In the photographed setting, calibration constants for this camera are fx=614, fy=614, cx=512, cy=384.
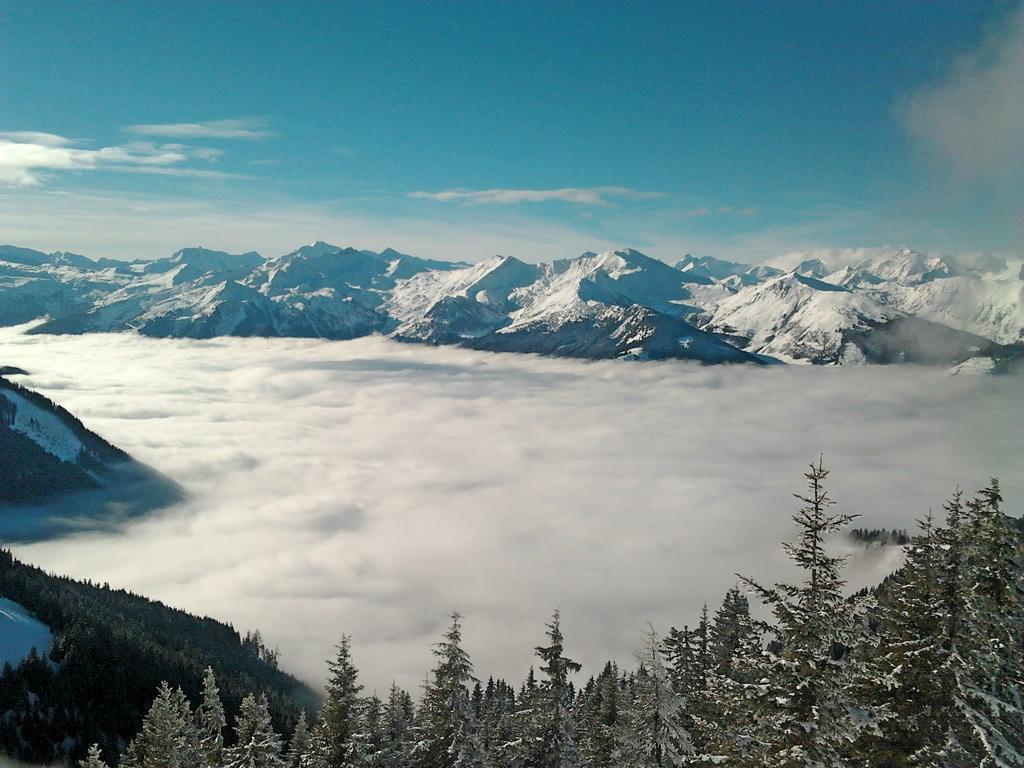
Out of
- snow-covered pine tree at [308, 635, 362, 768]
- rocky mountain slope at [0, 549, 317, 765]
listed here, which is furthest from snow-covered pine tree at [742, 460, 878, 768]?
rocky mountain slope at [0, 549, 317, 765]

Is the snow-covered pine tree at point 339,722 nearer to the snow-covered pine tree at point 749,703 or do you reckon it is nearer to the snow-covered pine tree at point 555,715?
the snow-covered pine tree at point 555,715

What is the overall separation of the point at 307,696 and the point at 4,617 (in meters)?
78.9

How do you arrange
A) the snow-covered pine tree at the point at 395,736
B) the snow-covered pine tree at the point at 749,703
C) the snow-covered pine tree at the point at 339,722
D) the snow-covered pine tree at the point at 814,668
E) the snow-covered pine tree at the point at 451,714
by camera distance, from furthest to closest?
the snow-covered pine tree at the point at 395,736 < the snow-covered pine tree at the point at 339,722 < the snow-covered pine tree at the point at 451,714 < the snow-covered pine tree at the point at 749,703 < the snow-covered pine tree at the point at 814,668

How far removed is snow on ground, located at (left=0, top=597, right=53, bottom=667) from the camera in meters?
105

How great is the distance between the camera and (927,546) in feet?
63.8

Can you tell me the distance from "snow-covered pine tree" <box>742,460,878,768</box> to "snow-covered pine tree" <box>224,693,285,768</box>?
26.7 meters

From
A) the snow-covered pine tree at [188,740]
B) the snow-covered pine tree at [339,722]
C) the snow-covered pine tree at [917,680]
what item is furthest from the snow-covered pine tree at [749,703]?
the snow-covered pine tree at [188,740]

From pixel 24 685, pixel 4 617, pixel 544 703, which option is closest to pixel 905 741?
pixel 544 703

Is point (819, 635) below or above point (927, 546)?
below

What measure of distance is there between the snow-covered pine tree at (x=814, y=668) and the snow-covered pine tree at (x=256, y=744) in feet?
87.6

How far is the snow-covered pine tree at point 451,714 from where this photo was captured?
2869 centimetres

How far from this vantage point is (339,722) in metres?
30.7

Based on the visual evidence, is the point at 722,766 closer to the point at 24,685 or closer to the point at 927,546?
the point at 927,546

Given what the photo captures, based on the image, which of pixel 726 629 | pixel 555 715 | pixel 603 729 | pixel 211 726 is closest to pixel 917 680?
pixel 555 715
